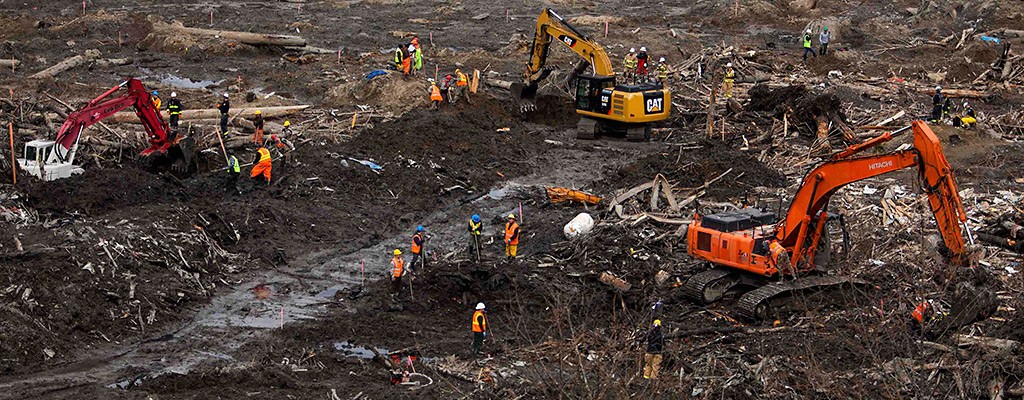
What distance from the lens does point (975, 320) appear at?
691 inches

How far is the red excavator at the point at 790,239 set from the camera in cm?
1769

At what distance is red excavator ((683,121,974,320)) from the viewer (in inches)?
696

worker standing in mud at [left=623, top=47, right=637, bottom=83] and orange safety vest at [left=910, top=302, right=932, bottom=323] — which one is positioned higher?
orange safety vest at [left=910, top=302, right=932, bottom=323]

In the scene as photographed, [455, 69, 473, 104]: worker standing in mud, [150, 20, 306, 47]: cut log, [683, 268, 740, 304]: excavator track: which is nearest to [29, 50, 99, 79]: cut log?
[150, 20, 306, 47]: cut log

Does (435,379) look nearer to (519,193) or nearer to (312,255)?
(312,255)

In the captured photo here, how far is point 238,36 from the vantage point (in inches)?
1666

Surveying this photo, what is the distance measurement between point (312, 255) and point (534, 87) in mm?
12294

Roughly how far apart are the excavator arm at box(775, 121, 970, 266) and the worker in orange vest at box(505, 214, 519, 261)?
182 inches

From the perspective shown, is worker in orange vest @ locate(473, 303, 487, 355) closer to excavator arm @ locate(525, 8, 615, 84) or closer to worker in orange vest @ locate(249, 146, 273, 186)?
worker in orange vest @ locate(249, 146, 273, 186)

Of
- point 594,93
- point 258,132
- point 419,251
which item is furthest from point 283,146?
point 594,93

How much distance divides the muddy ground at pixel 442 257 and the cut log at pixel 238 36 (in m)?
2.16

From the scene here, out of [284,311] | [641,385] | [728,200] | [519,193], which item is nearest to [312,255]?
[284,311]

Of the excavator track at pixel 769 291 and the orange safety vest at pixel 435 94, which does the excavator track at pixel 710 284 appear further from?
the orange safety vest at pixel 435 94

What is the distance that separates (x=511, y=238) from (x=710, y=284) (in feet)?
12.5
